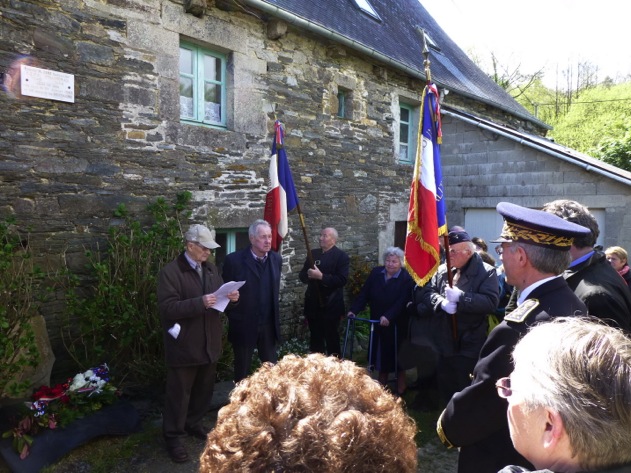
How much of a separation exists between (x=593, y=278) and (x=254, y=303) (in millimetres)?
2876

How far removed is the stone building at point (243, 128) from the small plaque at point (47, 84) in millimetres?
31

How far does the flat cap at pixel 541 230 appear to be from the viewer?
2273 mm

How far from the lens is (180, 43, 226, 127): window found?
19.2ft

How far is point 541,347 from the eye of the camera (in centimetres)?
129

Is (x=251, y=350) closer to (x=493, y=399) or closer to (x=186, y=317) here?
(x=186, y=317)

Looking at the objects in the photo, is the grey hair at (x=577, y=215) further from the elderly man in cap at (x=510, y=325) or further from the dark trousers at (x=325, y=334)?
the dark trousers at (x=325, y=334)

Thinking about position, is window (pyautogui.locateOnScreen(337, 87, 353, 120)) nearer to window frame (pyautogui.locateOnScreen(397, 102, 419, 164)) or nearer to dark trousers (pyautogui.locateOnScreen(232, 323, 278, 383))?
window frame (pyautogui.locateOnScreen(397, 102, 419, 164))

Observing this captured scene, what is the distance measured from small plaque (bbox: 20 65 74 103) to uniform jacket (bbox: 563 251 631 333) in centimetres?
464

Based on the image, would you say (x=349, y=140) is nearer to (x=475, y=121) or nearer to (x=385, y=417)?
(x=475, y=121)

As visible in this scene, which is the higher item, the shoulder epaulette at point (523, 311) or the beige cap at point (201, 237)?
the beige cap at point (201, 237)

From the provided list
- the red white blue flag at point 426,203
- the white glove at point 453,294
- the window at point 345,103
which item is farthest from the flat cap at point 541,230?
the window at point 345,103

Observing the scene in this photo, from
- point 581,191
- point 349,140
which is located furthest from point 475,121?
point 349,140

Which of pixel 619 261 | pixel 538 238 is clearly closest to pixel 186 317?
pixel 538 238

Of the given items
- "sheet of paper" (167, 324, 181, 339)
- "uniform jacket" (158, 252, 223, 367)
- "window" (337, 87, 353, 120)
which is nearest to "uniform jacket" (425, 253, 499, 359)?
"uniform jacket" (158, 252, 223, 367)
